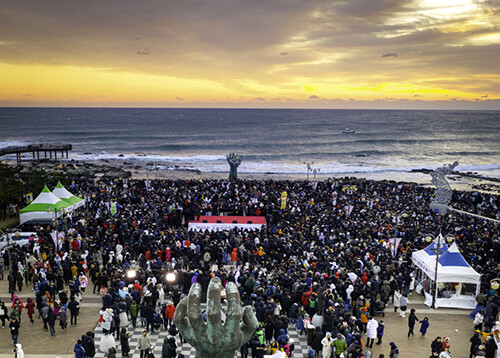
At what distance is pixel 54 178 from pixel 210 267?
72.3 ft

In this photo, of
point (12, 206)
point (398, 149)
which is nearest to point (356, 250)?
point (12, 206)

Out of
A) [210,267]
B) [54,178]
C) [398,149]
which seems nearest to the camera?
[210,267]

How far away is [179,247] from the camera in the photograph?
18.3 metres

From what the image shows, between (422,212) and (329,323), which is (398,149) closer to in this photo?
(422,212)

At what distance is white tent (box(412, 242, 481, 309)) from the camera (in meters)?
14.8

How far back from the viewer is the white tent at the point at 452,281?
48.6 ft

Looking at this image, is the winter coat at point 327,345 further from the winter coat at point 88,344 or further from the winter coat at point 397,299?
the winter coat at point 88,344

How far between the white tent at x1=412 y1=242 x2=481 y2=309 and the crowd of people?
65cm

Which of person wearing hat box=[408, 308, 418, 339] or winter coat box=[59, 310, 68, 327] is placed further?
winter coat box=[59, 310, 68, 327]

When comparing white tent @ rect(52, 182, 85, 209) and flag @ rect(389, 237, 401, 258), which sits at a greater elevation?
white tent @ rect(52, 182, 85, 209)

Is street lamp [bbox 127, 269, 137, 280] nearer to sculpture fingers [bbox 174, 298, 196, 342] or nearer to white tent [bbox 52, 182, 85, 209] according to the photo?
sculpture fingers [bbox 174, 298, 196, 342]

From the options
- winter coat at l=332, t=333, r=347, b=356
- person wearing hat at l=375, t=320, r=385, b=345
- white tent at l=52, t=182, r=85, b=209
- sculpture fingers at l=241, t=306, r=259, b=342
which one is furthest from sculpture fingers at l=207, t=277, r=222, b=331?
white tent at l=52, t=182, r=85, b=209

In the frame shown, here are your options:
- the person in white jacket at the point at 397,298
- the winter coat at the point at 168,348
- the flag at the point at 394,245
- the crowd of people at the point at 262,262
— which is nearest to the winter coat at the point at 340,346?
the crowd of people at the point at 262,262

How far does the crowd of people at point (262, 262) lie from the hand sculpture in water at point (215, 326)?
5615 mm
